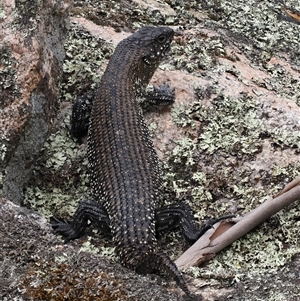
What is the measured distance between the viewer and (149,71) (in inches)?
248

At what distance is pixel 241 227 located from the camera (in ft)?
13.6

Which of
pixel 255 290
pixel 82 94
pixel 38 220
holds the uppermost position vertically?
pixel 255 290

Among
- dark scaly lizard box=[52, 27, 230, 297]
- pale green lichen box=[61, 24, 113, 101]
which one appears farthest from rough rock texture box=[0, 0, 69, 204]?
pale green lichen box=[61, 24, 113, 101]

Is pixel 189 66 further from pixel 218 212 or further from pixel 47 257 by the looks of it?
pixel 47 257

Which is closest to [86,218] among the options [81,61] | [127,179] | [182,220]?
[127,179]

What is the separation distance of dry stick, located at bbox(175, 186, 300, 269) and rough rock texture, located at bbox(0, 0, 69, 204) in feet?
4.45

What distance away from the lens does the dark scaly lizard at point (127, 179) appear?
4238 mm

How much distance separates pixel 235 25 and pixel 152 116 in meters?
1.99

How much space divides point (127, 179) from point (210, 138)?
0.90m

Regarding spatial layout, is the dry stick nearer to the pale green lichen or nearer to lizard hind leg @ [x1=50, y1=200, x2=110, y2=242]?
lizard hind leg @ [x1=50, y1=200, x2=110, y2=242]

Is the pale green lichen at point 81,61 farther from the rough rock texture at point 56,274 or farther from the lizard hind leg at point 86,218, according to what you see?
the rough rock texture at point 56,274

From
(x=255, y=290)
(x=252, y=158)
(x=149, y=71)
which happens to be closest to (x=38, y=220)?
(x=255, y=290)

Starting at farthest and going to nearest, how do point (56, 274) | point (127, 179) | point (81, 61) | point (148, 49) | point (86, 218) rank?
point (148, 49) < point (81, 61) < point (127, 179) < point (86, 218) < point (56, 274)

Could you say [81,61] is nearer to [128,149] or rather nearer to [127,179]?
[128,149]
